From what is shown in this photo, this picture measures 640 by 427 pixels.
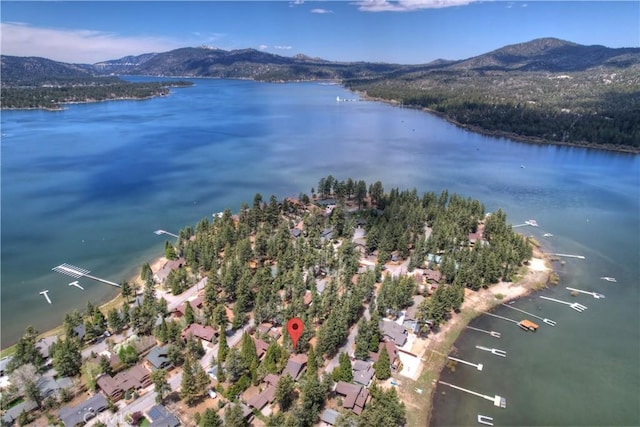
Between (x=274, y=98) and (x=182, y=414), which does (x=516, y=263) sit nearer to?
(x=182, y=414)

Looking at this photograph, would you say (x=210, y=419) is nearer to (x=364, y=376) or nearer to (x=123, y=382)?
(x=123, y=382)

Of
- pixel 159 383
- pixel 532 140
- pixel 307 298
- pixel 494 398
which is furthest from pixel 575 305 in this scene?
pixel 532 140

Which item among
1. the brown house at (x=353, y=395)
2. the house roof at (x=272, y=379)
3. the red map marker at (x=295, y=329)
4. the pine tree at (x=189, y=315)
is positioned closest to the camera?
the brown house at (x=353, y=395)

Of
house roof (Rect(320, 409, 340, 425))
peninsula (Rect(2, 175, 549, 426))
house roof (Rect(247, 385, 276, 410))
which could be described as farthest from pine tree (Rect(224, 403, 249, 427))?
house roof (Rect(320, 409, 340, 425))

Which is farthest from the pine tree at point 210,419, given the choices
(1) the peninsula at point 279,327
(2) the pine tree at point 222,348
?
(2) the pine tree at point 222,348

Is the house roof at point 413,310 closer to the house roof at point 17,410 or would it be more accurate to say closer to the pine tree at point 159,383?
the pine tree at point 159,383

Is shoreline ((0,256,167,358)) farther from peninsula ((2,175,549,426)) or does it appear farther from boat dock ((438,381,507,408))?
boat dock ((438,381,507,408))

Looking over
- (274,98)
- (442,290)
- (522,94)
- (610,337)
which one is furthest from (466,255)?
(274,98)
